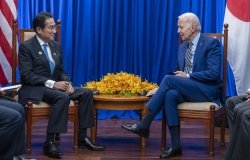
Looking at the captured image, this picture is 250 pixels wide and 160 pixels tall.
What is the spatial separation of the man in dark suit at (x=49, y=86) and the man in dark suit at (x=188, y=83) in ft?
1.33

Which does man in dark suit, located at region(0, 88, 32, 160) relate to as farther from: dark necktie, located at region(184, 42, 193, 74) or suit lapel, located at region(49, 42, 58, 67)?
dark necktie, located at region(184, 42, 193, 74)

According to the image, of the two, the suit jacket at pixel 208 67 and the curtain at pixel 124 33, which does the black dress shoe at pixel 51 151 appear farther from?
the curtain at pixel 124 33

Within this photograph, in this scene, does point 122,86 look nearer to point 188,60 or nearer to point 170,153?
point 188,60

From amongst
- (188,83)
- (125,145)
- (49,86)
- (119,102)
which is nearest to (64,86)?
(49,86)

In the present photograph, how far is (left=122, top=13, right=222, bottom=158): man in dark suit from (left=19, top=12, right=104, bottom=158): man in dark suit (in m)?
0.41

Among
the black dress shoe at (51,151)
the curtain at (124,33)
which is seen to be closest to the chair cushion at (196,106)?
the black dress shoe at (51,151)

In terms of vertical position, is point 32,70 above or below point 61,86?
above

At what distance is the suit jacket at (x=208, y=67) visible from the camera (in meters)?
4.99

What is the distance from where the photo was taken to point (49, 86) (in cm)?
502

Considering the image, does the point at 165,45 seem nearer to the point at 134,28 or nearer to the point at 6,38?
the point at 134,28

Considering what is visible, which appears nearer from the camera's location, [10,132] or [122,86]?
[10,132]

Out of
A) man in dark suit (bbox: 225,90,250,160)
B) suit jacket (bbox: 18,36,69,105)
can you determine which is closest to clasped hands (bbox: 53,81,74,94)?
suit jacket (bbox: 18,36,69,105)

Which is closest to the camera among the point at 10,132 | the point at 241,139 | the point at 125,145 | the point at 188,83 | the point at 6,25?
the point at 241,139

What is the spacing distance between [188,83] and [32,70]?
4.68 ft
